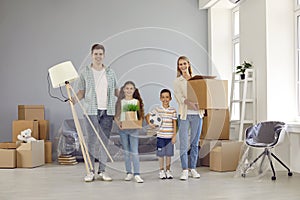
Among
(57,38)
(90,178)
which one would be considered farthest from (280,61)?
(57,38)

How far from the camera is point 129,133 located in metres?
4.66

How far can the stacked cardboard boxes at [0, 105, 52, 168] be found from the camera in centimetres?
609

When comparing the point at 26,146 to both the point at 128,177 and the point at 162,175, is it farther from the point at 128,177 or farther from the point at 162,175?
the point at 162,175

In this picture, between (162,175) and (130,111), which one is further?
(162,175)

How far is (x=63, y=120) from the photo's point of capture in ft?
24.2

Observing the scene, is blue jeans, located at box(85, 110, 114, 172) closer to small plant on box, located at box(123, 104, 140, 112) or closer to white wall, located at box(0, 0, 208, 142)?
small plant on box, located at box(123, 104, 140, 112)

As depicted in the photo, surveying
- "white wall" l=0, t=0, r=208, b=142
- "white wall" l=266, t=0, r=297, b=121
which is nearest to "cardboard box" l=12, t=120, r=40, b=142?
"white wall" l=0, t=0, r=208, b=142

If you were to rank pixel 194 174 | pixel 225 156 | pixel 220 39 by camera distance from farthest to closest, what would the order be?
1. pixel 220 39
2. pixel 225 156
3. pixel 194 174

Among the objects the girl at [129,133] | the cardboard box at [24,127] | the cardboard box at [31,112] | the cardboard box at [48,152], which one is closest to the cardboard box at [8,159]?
the cardboard box at [24,127]

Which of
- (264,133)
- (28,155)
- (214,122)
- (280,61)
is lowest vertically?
(28,155)

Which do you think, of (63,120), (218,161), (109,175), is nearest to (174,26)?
(63,120)

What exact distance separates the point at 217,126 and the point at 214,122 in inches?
4.8

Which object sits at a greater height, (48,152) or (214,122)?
(214,122)

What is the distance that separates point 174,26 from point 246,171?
340 cm
